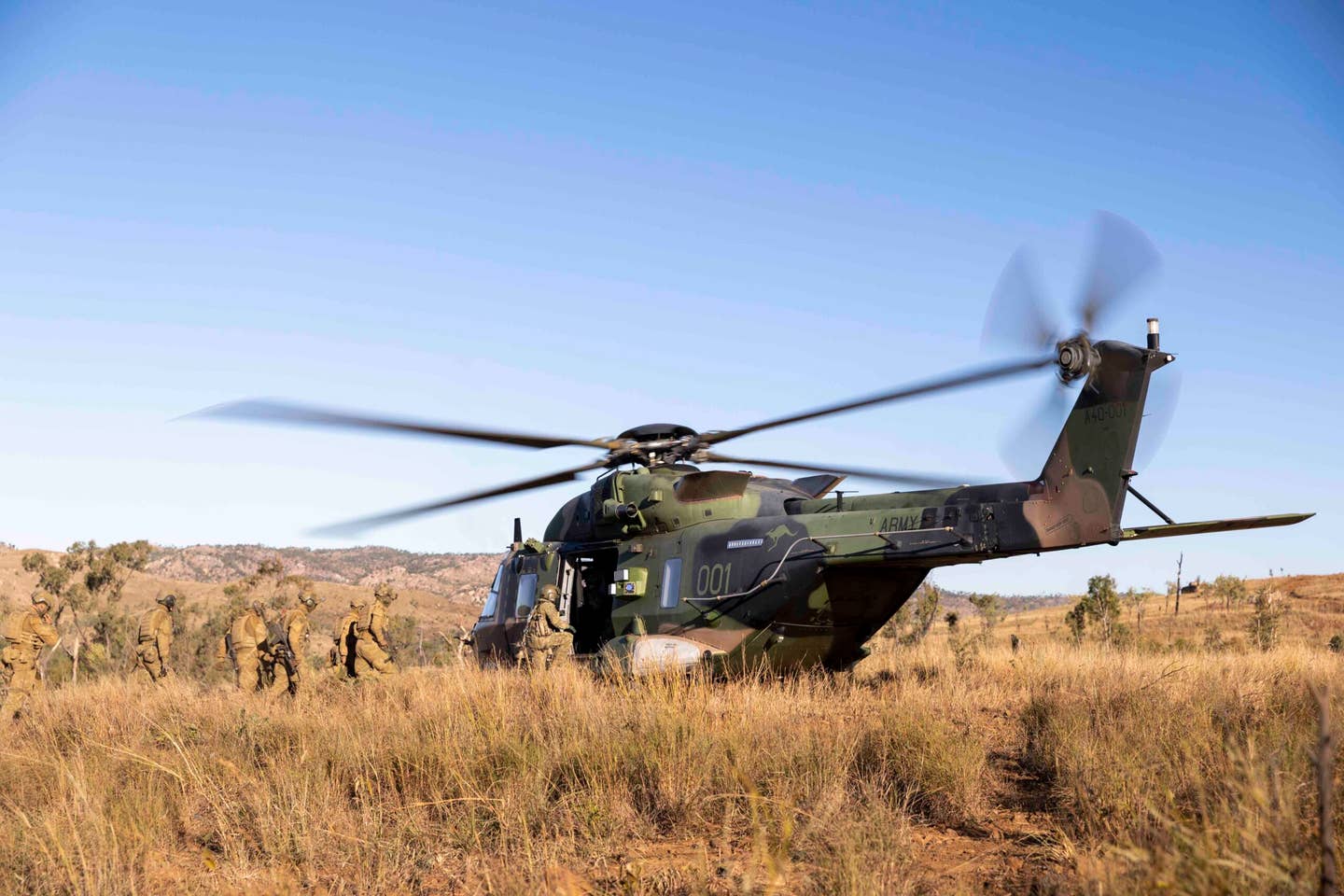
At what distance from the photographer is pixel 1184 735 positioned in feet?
21.9

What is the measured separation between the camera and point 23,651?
13008 mm

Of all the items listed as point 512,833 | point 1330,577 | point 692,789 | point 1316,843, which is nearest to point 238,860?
point 512,833

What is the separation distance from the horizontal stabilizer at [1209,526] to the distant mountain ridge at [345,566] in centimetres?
7167

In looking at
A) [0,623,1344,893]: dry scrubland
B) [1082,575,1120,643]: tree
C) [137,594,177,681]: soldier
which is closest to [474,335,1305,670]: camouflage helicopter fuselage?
[0,623,1344,893]: dry scrubland

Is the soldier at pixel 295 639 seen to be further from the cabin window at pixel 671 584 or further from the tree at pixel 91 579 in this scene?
the tree at pixel 91 579

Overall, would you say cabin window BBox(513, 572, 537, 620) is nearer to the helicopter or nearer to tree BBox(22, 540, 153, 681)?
the helicopter

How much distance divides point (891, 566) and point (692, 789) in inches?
186

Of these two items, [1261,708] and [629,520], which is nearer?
[1261,708]

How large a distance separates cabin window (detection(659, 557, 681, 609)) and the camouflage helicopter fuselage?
0.01m

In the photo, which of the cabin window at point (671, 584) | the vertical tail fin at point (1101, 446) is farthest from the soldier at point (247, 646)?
the vertical tail fin at point (1101, 446)

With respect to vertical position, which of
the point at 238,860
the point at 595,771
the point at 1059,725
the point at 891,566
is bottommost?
the point at 238,860

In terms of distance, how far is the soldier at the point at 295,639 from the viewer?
14047mm

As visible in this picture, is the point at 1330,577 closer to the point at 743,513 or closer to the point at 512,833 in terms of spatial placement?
the point at 743,513

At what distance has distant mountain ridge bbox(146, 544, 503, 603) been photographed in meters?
85.7
